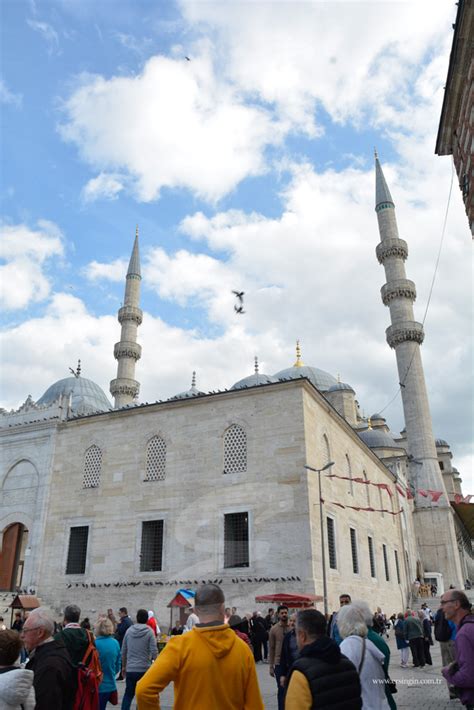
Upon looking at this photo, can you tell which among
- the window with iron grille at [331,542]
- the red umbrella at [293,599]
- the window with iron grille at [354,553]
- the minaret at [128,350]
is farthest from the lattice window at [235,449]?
the minaret at [128,350]

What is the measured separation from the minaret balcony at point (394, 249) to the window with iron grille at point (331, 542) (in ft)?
67.8

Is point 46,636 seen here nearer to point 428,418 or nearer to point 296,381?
point 296,381

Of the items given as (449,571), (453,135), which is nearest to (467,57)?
(453,135)

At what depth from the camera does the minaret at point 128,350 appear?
29.6 meters

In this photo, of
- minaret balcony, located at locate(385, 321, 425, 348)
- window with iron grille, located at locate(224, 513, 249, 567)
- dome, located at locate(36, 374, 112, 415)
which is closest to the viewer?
window with iron grille, located at locate(224, 513, 249, 567)

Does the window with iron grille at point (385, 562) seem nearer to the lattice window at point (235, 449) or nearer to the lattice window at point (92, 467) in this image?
the lattice window at point (235, 449)

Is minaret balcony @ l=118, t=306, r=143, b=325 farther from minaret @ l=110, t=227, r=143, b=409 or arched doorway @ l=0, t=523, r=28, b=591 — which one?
arched doorway @ l=0, t=523, r=28, b=591

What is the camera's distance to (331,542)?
16.4 m

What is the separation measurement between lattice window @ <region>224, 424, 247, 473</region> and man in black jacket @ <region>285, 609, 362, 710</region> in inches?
543

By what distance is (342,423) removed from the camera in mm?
19906

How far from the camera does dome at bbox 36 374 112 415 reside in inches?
1045

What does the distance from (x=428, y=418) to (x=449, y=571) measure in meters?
8.22

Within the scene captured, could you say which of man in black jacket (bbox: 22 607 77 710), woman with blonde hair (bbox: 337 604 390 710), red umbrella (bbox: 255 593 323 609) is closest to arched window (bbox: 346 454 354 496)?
red umbrella (bbox: 255 593 323 609)

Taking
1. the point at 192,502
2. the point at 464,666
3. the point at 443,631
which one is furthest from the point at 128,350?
the point at 464,666
